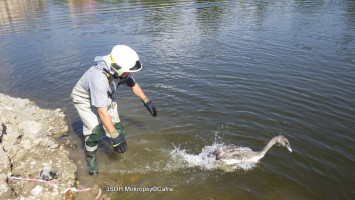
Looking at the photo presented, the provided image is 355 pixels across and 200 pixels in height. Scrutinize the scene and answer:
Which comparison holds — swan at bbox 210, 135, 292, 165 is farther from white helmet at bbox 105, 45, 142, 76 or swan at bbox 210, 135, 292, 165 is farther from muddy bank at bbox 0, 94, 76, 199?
muddy bank at bbox 0, 94, 76, 199

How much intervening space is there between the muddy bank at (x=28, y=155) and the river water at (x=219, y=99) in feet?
1.58

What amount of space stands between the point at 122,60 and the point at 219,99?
5.55m

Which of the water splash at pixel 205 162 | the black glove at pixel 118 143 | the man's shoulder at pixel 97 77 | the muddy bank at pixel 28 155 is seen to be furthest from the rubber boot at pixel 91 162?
the water splash at pixel 205 162

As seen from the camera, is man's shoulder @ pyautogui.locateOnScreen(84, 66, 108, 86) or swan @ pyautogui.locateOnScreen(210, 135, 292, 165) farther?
swan @ pyautogui.locateOnScreen(210, 135, 292, 165)

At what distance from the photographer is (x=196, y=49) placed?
614 inches

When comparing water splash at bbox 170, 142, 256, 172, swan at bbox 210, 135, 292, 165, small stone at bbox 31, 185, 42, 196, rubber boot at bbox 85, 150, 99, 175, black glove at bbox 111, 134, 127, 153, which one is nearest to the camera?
small stone at bbox 31, 185, 42, 196

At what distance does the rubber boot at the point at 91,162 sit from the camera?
6.07 metres

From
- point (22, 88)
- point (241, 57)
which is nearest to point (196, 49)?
point (241, 57)

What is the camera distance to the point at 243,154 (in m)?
6.45

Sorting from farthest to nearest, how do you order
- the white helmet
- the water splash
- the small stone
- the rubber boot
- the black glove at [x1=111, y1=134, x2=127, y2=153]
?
→ the water splash → the rubber boot → the black glove at [x1=111, y1=134, x2=127, y2=153] → the small stone → the white helmet

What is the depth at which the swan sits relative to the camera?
21.0ft

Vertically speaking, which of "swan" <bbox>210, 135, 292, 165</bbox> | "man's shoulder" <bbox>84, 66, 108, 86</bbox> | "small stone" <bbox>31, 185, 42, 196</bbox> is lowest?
"swan" <bbox>210, 135, 292, 165</bbox>

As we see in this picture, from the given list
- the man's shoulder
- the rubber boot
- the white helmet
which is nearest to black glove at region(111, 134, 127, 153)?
the rubber boot

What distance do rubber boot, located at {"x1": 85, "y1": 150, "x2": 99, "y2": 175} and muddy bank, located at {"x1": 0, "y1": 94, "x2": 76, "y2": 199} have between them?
419 millimetres
